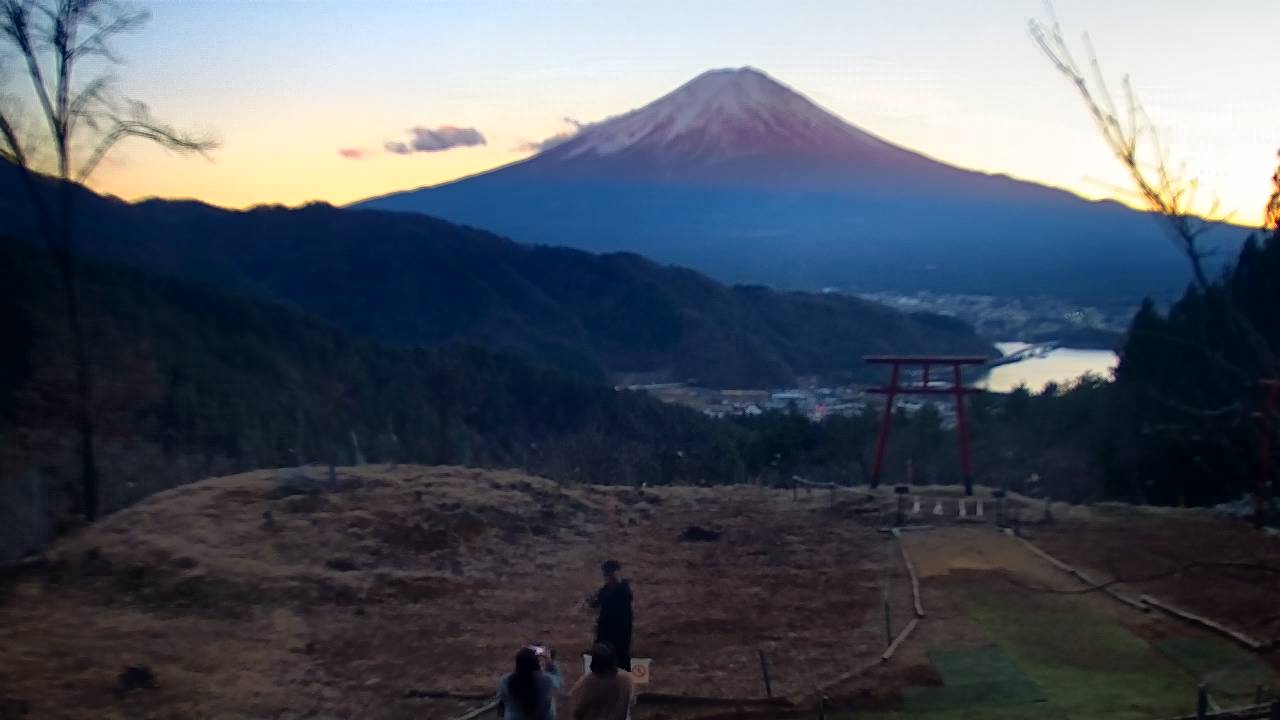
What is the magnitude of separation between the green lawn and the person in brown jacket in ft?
9.06

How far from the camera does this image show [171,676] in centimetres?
768

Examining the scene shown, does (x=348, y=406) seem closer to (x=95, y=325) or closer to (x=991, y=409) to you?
(x=95, y=325)

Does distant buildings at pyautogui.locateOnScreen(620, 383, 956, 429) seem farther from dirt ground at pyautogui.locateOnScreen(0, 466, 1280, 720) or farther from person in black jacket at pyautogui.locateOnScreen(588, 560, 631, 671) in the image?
person in black jacket at pyautogui.locateOnScreen(588, 560, 631, 671)

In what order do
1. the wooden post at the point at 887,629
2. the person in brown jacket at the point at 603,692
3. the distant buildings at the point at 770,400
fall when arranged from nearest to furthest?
the person in brown jacket at the point at 603,692
the wooden post at the point at 887,629
the distant buildings at the point at 770,400

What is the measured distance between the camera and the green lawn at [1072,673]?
6961mm

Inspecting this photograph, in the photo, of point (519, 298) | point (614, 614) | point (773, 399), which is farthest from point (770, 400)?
point (614, 614)

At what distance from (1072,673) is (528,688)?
4.43 metres

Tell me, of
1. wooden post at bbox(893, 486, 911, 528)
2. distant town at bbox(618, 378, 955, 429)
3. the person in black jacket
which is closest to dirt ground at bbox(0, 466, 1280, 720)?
wooden post at bbox(893, 486, 911, 528)

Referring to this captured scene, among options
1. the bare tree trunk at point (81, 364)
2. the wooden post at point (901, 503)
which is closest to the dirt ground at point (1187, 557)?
the wooden post at point (901, 503)

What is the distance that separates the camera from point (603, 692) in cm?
492

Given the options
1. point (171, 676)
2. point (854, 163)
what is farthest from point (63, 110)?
point (854, 163)

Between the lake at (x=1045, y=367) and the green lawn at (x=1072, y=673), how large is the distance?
28805 millimetres

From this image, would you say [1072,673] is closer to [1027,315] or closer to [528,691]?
[528,691]

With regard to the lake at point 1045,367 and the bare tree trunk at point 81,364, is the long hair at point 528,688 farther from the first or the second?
the lake at point 1045,367
